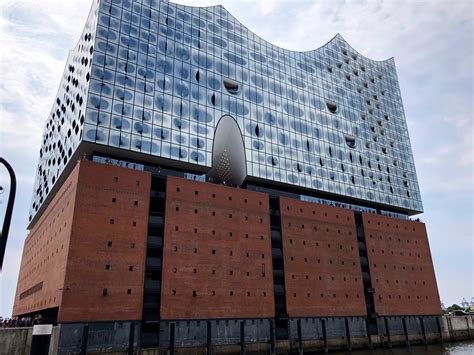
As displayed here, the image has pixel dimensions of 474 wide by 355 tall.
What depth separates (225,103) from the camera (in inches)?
1594

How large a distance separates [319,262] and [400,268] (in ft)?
44.9

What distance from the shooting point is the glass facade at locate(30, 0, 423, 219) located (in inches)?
1361

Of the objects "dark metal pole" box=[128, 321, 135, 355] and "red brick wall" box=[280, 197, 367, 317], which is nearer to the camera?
"dark metal pole" box=[128, 321, 135, 355]

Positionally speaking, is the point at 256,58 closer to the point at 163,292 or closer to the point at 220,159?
the point at 220,159

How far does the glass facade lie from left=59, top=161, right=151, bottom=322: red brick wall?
352 cm

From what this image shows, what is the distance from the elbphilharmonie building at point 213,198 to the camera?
1172 inches

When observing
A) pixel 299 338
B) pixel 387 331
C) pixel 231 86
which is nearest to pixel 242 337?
pixel 299 338

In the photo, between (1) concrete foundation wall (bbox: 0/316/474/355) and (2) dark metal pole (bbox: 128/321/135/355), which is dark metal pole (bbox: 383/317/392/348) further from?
(2) dark metal pole (bbox: 128/321/135/355)

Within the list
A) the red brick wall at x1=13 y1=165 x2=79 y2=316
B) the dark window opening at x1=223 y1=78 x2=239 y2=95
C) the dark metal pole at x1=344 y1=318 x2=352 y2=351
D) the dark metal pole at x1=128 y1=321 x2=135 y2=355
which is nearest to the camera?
the dark metal pole at x1=128 y1=321 x2=135 y2=355

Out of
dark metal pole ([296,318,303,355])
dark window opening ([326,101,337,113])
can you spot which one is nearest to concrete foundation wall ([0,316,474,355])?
dark metal pole ([296,318,303,355])

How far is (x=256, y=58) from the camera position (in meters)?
45.8

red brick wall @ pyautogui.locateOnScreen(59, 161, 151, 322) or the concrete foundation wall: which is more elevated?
red brick wall @ pyautogui.locateOnScreen(59, 161, 151, 322)

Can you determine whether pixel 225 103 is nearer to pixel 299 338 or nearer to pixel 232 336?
pixel 232 336

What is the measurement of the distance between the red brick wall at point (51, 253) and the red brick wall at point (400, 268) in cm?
3254
